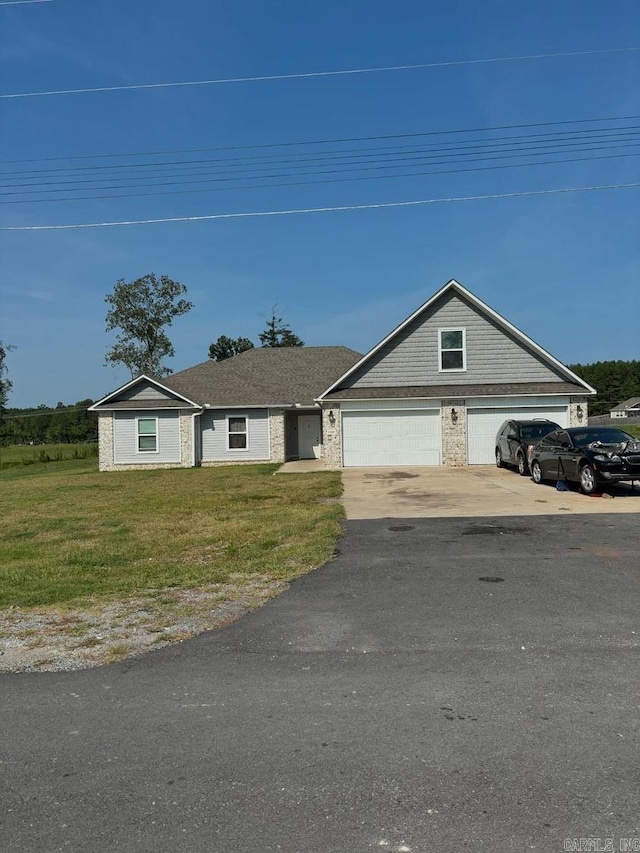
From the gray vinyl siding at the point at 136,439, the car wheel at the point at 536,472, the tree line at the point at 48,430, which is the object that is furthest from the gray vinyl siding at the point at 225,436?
the tree line at the point at 48,430

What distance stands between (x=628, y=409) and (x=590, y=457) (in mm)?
90580

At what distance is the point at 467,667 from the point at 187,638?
92.1 inches

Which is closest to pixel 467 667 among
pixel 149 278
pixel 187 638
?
pixel 187 638

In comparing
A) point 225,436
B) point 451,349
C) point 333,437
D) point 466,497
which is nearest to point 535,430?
point 451,349

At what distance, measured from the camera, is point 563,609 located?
5.82 meters

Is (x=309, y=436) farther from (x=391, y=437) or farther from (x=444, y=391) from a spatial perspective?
(x=444, y=391)

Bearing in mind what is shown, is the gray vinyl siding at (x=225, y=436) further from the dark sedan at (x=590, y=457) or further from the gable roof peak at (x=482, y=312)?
the dark sedan at (x=590, y=457)

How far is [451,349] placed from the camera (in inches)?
942

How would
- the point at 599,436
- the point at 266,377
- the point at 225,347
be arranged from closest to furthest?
the point at 599,436 < the point at 266,377 < the point at 225,347

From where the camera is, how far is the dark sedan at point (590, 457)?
13.5 metres

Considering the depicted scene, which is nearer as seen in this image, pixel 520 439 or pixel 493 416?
pixel 520 439

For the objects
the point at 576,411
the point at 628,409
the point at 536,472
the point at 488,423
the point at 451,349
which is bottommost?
the point at 536,472

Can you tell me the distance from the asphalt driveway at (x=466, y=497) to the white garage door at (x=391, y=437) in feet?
11.1

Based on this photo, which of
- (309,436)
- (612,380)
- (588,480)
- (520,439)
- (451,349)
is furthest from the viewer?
(612,380)
